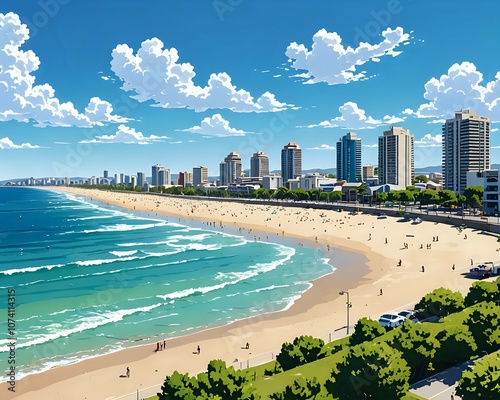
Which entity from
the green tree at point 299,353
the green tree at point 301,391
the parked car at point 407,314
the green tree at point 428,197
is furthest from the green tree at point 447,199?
the green tree at point 301,391

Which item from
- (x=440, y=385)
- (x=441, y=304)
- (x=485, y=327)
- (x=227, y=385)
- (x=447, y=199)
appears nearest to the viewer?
(x=227, y=385)

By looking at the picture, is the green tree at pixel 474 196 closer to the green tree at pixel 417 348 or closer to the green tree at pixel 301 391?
the green tree at pixel 417 348

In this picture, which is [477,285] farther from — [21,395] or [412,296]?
[21,395]

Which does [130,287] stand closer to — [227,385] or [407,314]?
[407,314]

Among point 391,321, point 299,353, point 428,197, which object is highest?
point 428,197

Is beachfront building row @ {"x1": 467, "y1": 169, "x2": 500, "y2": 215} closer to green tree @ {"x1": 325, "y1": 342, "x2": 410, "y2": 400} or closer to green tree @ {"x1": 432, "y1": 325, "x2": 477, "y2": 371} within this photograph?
green tree @ {"x1": 432, "y1": 325, "x2": 477, "y2": 371}

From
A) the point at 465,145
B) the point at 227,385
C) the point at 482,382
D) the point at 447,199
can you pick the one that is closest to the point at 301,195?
the point at 465,145
